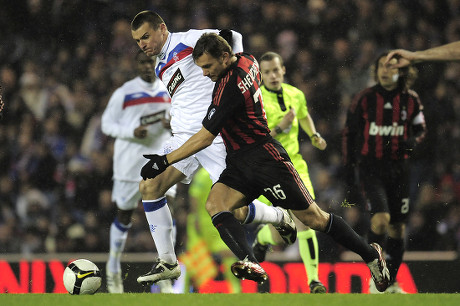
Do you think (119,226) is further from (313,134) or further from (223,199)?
(223,199)

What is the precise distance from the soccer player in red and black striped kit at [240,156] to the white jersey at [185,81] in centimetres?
62

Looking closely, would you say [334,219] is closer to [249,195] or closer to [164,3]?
[249,195]

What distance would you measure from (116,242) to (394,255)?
264 cm

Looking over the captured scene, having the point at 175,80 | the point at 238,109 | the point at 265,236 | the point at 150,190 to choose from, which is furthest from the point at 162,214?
the point at 265,236

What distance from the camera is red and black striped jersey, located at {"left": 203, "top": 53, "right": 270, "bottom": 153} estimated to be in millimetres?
4297

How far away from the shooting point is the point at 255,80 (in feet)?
14.7

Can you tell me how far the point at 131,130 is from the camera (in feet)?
22.4

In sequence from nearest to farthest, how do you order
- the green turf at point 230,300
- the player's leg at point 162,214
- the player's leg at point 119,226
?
1. the green turf at point 230,300
2. the player's leg at point 162,214
3. the player's leg at point 119,226

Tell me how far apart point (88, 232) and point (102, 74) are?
164cm

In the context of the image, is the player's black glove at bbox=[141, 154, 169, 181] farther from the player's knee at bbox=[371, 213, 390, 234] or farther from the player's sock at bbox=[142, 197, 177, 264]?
the player's knee at bbox=[371, 213, 390, 234]

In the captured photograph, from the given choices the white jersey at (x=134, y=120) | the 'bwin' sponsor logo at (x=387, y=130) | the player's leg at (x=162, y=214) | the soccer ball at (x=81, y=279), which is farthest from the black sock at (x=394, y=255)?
the soccer ball at (x=81, y=279)

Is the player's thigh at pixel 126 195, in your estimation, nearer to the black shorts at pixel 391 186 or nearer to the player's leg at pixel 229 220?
the black shorts at pixel 391 186

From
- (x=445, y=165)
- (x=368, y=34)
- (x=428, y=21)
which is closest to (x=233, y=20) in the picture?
(x=368, y=34)

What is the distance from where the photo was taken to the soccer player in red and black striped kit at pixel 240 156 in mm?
4320
